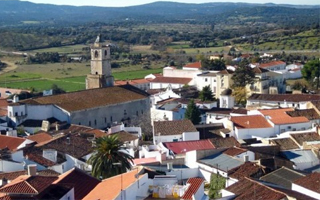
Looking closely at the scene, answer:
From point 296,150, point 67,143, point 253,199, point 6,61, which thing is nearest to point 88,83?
point 67,143

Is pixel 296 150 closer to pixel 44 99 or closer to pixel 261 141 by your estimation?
pixel 261 141

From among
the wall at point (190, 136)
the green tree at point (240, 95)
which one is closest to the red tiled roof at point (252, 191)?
the wall at point (190, 136)

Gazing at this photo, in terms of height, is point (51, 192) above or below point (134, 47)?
above

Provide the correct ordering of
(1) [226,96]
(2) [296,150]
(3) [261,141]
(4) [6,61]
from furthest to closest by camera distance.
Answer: (4) [6,61]
(1) [226,96]
(3) [261,141]
(2) [296,150]

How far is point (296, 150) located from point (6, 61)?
8388 centimetres

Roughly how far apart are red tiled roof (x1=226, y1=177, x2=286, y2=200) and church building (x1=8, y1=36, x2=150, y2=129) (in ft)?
67.5

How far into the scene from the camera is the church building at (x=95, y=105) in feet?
130

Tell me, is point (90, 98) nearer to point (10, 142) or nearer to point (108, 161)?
point (10, 142)

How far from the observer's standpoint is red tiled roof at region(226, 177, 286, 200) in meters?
18.2

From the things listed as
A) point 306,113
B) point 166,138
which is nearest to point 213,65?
point 306,113

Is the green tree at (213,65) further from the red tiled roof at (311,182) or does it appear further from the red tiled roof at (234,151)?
the red tiled roof at (311,182)

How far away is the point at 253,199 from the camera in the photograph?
18.2 meters

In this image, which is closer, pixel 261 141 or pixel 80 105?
pixel 261 141

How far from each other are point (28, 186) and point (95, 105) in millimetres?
24563
